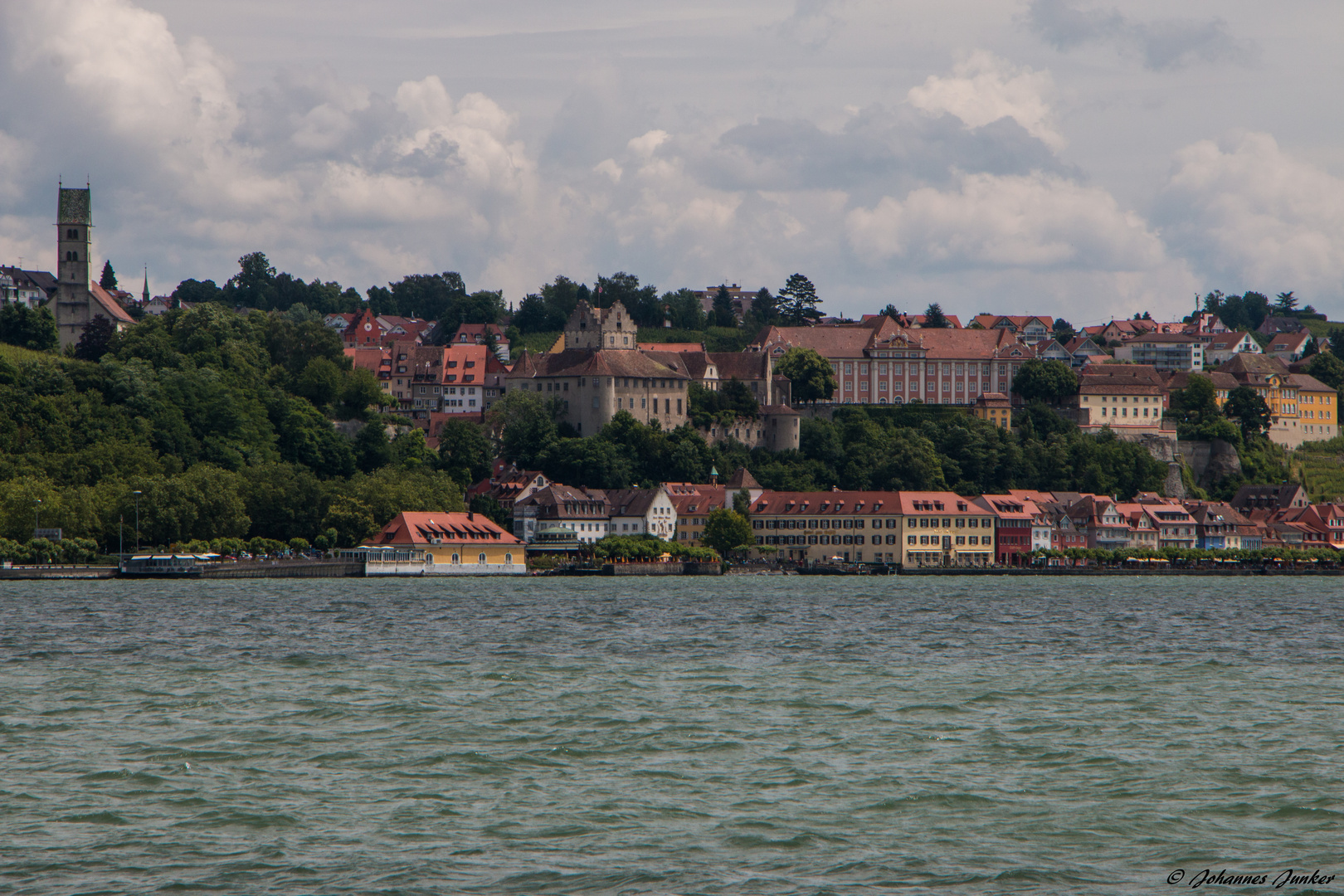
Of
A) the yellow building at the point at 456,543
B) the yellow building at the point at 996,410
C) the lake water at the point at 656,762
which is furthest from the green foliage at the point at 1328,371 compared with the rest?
the lake water at the point at 656,762

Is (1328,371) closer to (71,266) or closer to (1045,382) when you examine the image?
(1045,382)

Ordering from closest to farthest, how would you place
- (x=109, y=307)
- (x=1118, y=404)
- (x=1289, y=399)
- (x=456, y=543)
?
(x=456, y=543) < (x=109, y=307) < (x=1118, y=404) < (x=1289, y=399)

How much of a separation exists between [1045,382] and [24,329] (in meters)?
85.9

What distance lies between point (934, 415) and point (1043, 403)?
10482 mm

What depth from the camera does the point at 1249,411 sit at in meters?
152

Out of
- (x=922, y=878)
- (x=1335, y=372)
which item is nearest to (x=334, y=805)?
(x=922, y=878)

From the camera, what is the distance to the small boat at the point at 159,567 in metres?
87.9

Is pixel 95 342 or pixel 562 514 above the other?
pixel 95 342

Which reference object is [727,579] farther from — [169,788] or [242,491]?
[169,788]

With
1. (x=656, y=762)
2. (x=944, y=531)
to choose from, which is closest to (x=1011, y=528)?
(x=944, y=531)

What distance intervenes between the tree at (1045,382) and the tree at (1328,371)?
1310 inches

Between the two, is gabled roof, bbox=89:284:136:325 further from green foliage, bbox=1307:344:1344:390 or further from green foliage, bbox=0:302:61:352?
green foliage, bbox=1307:344:1344:390

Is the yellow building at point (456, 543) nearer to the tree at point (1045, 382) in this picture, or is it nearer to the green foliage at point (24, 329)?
the green foliage at point (24, 329)

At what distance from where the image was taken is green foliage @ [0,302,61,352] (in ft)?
418
